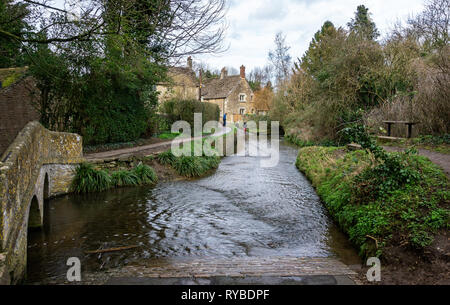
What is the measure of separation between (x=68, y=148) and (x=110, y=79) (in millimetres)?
5073

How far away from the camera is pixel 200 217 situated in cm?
764

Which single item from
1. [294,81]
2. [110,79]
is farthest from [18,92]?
[294,81]

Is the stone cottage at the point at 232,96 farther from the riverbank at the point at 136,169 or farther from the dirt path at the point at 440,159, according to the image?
the dirt path at the point at 440,159

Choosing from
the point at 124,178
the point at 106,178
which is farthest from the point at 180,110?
the point at 106,178

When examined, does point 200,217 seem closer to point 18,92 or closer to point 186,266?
point 186,266

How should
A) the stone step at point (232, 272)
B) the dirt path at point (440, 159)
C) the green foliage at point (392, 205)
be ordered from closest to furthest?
1. the stone step at point (232, 272)
2. the green foliage at point (392, 205)
3. the dirt path at point (440, 159)

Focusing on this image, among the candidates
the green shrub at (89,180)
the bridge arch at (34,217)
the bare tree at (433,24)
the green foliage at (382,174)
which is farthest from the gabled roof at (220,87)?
the bridge arch at (34,217)

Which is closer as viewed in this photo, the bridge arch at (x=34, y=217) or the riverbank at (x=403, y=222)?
the riverbank at (x=403, y=222)

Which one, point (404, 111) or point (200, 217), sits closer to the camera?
point (200, 217)

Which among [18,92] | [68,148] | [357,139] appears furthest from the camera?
[18,92]

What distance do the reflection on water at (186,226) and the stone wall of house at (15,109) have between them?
2.76 m

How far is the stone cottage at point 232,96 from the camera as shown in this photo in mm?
47844

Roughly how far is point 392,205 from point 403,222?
0.52m
